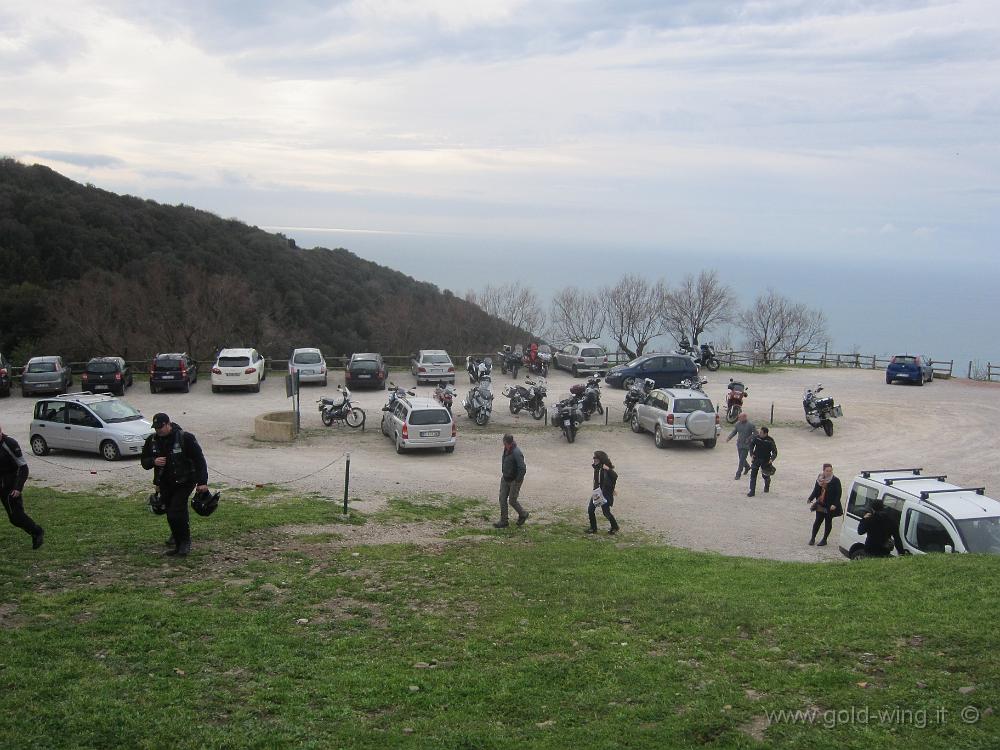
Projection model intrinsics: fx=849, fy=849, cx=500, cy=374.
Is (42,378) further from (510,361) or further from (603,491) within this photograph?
(603,491)

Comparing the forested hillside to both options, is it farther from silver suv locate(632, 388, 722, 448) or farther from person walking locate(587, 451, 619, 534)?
person walking locate(587, 451, 619, 534)

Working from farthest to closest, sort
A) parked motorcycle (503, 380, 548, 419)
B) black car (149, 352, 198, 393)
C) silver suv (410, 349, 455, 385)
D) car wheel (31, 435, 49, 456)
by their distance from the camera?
silver suv (410, 349, 455, 385), black car (149, 352, 198, 393), parked motorcycle (503, 380, 548, 419), car wheel (31, 435, 49, 456)

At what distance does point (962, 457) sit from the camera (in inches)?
861

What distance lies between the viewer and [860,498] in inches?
486

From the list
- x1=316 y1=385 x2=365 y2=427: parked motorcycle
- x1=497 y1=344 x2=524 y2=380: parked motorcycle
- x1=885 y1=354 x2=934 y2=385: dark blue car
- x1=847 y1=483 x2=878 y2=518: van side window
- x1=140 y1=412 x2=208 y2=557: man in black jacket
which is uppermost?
x1=885 y1=354 x2=934 y2=385: dark blue car

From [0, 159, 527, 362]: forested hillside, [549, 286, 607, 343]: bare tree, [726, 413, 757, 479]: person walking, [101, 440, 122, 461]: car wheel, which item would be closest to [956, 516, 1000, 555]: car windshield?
[726, 413, 757, 479]: person walking

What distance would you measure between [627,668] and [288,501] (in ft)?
29.5

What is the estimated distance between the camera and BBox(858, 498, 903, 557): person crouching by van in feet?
36.9

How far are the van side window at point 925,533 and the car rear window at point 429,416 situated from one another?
38.5 feet

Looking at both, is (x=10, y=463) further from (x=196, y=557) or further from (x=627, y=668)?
(x=627, y=668)

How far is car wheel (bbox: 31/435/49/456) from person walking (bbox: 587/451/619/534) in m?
12.7

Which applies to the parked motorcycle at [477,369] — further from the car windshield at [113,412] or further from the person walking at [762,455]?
the person walking at [762,455]

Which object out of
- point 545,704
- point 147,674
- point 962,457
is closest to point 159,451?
point 147,674

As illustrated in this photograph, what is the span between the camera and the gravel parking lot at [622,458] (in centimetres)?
1559
